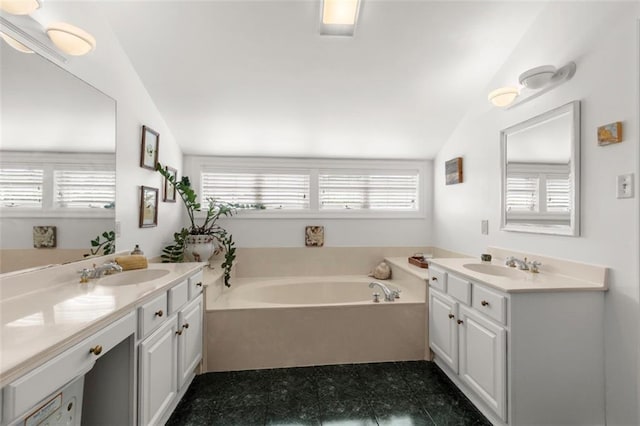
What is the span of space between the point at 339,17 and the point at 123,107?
158 cm

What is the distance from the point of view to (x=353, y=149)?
3154 millimetres

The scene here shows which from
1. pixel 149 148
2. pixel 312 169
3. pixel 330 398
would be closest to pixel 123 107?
pixel 149 148

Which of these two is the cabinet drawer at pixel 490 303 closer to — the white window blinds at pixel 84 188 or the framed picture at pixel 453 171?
the framed picture at pixel 453 171

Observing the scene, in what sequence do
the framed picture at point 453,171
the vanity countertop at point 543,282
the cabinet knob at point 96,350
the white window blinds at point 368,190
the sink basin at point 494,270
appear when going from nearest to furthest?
the cabinet knob at point 96,350 → the vanity countertop at point 543,282 → the sink basin at point 494,270 → the framed picture at point 453,171 → the white window blinds at point 368,190

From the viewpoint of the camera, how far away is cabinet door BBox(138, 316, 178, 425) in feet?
4.33

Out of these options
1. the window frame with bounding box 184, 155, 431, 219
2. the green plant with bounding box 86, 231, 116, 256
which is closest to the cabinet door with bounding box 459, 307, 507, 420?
the window frame with bounding box 184, 155, 431, 219

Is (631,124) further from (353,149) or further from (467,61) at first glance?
(353,149)

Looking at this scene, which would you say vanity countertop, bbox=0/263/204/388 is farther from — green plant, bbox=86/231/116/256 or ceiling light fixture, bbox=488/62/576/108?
ceiling light fixture, bbox=488/62/576/108

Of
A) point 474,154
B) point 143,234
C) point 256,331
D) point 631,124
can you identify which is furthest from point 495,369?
point 143,234

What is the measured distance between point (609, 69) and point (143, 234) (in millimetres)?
3146

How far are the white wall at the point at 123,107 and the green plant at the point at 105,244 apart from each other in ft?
0.26

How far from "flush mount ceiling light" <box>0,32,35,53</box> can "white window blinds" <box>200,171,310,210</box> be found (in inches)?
77.1

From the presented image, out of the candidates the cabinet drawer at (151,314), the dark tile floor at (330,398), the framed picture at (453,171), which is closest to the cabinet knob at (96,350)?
the cabinet drawer at (151,314)

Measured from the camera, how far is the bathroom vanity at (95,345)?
792 millimetres
